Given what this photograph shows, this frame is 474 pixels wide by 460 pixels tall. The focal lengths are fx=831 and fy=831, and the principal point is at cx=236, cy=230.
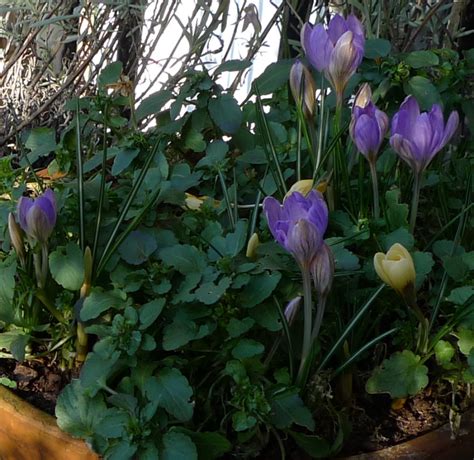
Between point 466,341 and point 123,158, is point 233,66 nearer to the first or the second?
point 123,158

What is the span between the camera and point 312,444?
69 centimetres

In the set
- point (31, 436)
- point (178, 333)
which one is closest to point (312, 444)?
point (178, 333)

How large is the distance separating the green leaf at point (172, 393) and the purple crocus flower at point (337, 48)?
0.34 metres

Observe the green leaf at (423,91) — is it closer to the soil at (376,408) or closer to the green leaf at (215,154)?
the green leaf at (215,154)

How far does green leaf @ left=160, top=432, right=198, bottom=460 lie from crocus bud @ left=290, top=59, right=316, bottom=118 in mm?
379

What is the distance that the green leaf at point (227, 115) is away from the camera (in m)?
1.00

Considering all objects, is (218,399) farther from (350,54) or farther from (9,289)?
(350,54)

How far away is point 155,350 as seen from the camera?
0.75 metres

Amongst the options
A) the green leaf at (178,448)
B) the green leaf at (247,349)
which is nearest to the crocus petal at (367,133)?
the green leaf at (247,349)

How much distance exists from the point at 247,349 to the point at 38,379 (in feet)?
0.81

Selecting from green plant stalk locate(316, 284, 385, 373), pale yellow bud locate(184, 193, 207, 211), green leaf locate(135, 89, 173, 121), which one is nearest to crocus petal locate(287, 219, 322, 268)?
green plant stalk locate(316, 284, 385, 373)

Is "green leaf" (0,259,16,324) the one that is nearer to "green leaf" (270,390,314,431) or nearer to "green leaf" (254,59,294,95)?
"green leaf" (270,390,314,431)

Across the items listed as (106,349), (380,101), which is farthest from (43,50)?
(106,349)

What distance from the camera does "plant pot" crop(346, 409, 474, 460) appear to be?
701 mm
